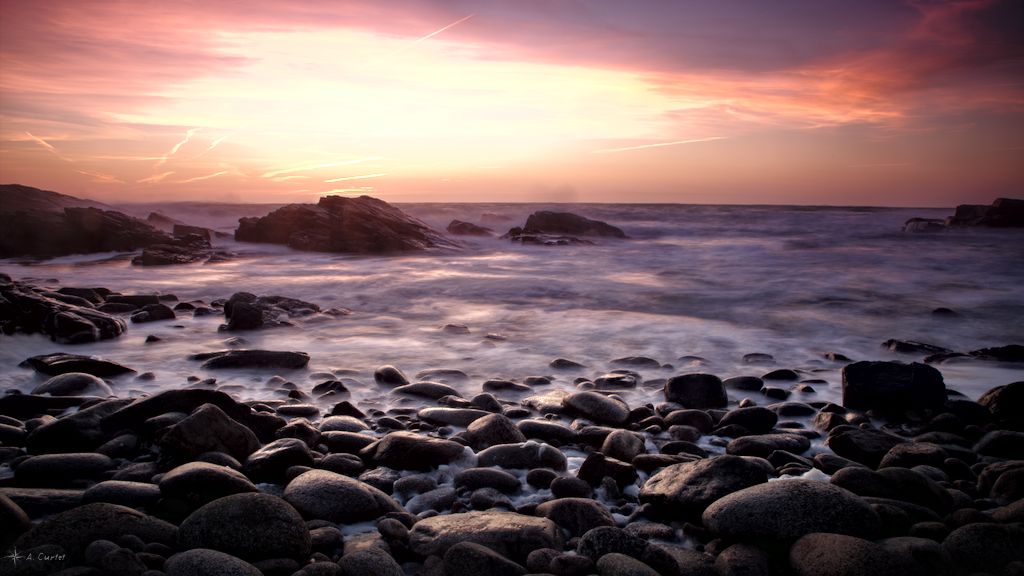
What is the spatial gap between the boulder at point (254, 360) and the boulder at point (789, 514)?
4.38 metres

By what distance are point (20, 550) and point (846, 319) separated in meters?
9.79

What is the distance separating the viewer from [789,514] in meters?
2.63

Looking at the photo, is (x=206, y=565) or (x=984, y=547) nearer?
(x=206, y=565)

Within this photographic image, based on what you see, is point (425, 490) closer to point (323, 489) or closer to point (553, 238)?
point (323, 489)

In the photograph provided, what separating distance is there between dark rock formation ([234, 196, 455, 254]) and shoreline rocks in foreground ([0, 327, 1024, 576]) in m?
15.9

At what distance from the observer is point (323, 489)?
2.96 m

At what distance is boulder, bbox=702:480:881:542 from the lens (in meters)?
2.60

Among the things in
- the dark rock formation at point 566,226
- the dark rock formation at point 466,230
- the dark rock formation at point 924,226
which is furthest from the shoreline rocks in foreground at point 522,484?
the dark rock formation at point 924,226

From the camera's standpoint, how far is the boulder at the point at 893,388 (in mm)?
4629

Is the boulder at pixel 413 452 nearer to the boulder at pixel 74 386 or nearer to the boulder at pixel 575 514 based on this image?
the boulder at pixel 575 514

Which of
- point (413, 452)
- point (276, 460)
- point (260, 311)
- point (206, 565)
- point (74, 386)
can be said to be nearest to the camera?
point (206, 565)

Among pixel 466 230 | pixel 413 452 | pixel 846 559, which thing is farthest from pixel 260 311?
pixel 466 230

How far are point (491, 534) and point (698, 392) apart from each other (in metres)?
2.82

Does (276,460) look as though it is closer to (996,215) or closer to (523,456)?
(523,456)
